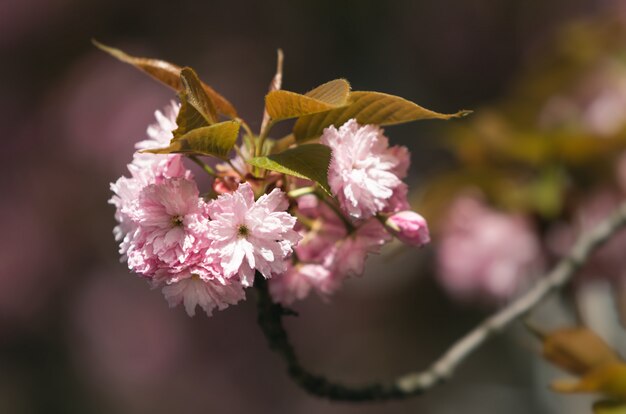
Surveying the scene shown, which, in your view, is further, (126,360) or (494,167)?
(126,360)

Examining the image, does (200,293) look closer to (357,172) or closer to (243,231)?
(243,231)

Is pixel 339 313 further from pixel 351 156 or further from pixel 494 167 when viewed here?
pixel 351 156

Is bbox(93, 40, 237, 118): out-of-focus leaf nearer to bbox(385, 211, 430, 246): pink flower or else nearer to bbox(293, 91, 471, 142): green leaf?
bbox(293, 91, 471, 142): green leaf

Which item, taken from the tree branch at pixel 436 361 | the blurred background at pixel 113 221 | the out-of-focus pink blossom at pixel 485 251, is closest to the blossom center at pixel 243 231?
the tree branch at pixel 436 361

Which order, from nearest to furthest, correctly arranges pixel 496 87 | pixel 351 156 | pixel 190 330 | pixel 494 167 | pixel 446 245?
pixel 351 156, pixel 494 167, pixel 446 245, pixel 190 330, pixel 496 87

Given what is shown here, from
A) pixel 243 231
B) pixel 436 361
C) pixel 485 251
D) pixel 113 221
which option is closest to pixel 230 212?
pixel 243 231

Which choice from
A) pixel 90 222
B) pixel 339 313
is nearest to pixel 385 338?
pixel 339 313
